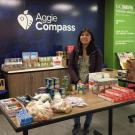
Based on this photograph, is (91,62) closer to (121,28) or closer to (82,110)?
(82,110)

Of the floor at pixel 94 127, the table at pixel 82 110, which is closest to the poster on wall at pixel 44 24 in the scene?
the floor at pixel 94 127

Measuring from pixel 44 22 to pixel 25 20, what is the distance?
0.49 meters

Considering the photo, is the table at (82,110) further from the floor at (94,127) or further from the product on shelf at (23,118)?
the floor at (94,127)

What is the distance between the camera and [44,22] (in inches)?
206

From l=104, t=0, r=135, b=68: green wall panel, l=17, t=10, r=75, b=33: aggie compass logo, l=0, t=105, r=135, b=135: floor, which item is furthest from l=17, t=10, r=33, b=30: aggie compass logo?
l=104, t=0, r=135, b=68: green wall panel

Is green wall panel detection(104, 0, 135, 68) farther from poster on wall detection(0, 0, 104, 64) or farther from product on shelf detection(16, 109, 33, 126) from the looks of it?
product on shelf detection(16, 109, 33, 126)

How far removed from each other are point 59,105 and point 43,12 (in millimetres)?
3640

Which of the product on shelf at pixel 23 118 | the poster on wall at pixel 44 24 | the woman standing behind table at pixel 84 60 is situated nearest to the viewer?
the product on shelf at pixel 23 118

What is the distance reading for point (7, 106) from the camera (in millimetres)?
2070

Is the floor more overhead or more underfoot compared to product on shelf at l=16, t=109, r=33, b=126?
more underfoot

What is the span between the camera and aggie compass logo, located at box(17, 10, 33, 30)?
194 inches

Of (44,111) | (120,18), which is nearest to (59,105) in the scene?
(44,111)

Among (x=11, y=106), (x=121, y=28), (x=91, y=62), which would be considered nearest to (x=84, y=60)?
(x=91, y=62)

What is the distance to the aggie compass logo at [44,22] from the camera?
16.3 ft
